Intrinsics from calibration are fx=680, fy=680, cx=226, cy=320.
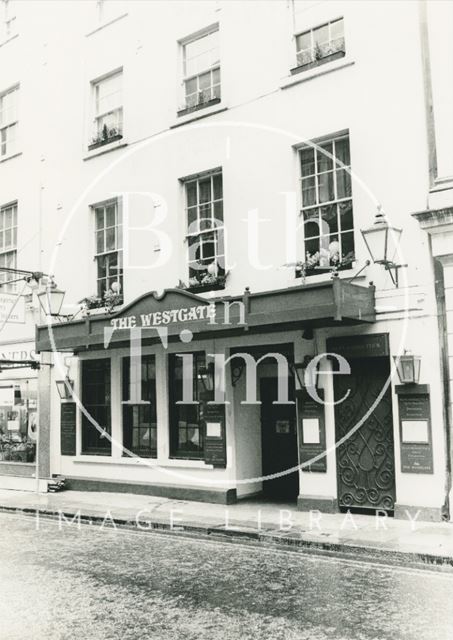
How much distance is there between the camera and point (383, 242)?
10.3 metres

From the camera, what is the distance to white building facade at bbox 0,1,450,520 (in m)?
10.9

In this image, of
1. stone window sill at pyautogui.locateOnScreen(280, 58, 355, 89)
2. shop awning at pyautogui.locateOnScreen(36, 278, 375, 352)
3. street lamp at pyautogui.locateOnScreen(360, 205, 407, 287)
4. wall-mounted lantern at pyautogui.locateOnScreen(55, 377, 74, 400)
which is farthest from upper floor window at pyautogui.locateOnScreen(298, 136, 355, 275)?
wall-mounted lantern at pyautogui.locateOnScreen(55, 377, 74, 400)

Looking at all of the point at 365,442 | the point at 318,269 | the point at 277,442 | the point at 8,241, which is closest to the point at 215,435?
the point at 277,442

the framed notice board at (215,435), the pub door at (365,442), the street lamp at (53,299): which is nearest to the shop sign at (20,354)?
the street lamp at (53,299)

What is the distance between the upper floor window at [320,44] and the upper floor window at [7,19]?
9963mm

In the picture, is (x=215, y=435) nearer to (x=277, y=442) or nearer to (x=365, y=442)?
(x=277, y=442)

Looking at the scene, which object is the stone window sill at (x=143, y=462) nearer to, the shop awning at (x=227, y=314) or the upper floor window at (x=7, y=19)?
the shop awning at (x=227, y=314)

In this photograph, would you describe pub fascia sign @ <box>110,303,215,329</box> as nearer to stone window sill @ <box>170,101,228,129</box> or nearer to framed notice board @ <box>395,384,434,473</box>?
framed notice board @ <box>395,384,434,473</box>

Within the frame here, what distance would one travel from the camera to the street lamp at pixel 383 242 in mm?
10312

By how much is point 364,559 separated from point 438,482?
2.40m

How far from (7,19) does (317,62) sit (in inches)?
429

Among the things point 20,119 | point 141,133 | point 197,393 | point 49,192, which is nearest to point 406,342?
point 197,393

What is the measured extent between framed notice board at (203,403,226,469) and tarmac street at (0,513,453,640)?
129 inches

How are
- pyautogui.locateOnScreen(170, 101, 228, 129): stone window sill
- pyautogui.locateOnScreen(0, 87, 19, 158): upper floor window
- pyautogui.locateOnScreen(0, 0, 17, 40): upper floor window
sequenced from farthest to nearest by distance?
pyautogui.locateOnScreen(0, 0, 17, 40): upper floor window
pyautogui.locateOnScreen(0, 87, 19, 158): upper floor window
pyautogui.locateOnScreen(170, 101, 228, 129): stone window sill
